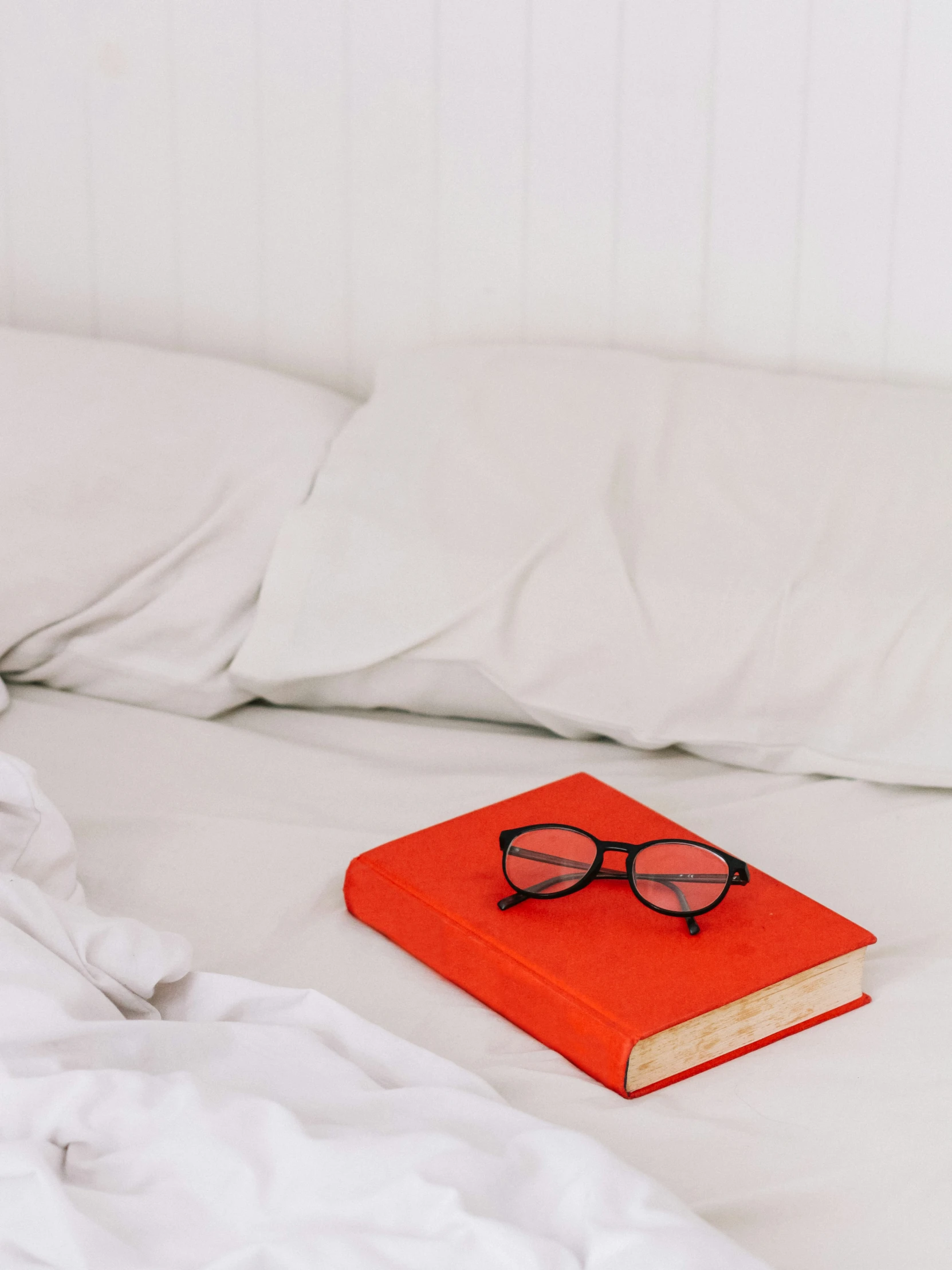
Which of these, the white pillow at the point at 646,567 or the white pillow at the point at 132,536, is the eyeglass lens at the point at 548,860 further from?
the white pillow at the point at 132,536

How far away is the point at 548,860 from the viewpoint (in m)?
0.82

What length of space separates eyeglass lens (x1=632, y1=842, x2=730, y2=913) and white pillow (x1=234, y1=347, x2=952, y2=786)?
26 centimetres

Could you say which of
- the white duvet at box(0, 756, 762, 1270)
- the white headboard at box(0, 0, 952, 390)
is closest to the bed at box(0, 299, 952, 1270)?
the white duvet at box(0, 756, 762, 1270)

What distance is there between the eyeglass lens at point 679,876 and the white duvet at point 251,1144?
16 cm

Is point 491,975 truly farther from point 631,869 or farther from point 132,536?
point 132,536

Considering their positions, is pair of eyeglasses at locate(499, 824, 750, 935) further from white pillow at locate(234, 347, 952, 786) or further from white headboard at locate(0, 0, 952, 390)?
white headboard at locate(0, 0, 952, 390)

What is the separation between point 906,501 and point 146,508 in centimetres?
64

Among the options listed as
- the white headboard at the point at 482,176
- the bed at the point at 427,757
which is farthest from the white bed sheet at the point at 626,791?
the white headboard at the point at 482,176

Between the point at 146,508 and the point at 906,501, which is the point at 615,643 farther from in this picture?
the point at 146,508

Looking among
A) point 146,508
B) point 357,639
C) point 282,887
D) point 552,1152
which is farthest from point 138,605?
point 552,1152

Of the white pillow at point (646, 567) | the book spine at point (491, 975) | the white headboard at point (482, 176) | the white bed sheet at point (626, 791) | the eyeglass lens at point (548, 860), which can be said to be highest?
the white headboard at point (482, 176)

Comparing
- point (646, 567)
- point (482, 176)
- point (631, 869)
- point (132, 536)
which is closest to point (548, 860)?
point (631, 869)

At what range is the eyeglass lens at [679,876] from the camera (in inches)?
31.2

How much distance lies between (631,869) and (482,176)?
2.79 ft
